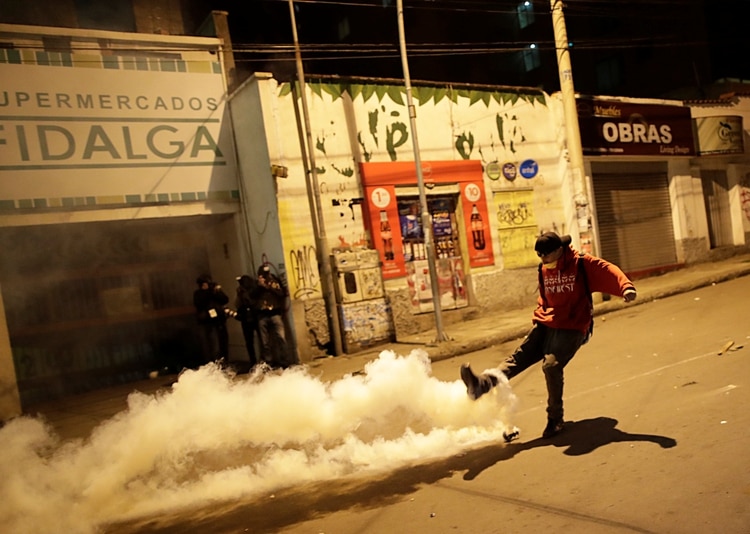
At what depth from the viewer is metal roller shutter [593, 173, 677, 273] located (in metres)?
15.6

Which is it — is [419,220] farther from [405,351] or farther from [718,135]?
[718,135]

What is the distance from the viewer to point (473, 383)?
189 inches

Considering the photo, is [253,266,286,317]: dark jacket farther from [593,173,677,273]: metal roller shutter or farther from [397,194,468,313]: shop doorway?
[593,173,677,273]: metal roller shutter

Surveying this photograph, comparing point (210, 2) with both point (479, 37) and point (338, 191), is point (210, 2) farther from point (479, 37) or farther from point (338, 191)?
point (479, 37)

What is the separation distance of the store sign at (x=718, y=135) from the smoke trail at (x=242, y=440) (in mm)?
15524

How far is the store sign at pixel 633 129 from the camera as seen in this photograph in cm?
1490

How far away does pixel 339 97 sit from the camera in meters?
11.8

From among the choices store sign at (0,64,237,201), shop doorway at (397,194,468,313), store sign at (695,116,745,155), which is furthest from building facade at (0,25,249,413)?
store sign at (695,116,745,155)

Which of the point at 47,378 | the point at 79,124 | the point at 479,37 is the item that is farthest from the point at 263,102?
the point at 479,37

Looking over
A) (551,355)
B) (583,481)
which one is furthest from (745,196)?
(583,481)

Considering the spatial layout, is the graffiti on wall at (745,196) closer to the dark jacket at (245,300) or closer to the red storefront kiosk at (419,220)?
the red storefront kiosk at (419,220)

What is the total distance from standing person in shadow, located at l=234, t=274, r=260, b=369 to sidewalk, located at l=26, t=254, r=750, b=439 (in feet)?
4.12

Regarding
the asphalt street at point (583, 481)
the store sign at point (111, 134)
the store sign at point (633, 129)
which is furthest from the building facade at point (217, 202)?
the asphalt street at point (583, 481)

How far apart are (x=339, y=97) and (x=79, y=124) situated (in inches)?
186
